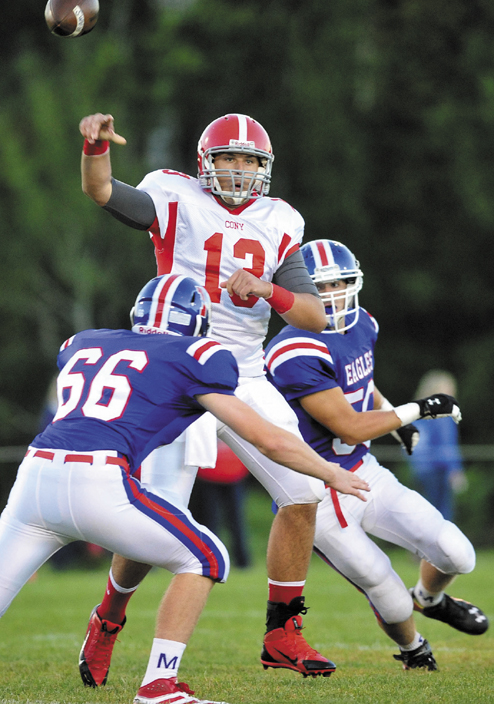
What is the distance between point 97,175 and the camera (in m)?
3.76

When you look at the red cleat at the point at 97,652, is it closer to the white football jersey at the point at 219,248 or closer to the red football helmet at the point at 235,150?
the white football jersey at the point at 219,248

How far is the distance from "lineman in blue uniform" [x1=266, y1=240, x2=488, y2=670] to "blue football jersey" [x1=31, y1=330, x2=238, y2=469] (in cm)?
100

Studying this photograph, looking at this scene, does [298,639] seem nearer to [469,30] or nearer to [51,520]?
[51,520]

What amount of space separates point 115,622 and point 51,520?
3.61ft

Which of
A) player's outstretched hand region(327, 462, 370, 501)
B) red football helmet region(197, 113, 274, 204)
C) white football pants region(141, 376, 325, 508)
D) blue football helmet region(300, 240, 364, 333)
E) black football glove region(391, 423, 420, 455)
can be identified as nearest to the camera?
player's outstretched hand region(327, 462, 370, 501)

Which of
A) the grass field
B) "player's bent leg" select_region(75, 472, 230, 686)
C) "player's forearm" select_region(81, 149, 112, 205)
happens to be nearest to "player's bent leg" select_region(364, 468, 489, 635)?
the grass field

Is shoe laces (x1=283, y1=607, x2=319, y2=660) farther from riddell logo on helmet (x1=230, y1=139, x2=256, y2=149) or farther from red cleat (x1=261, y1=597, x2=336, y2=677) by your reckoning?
riddell logo on helmet (x1=230, y1=139, x2=256, y2=149)

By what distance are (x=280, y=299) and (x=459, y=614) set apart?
5.86ft

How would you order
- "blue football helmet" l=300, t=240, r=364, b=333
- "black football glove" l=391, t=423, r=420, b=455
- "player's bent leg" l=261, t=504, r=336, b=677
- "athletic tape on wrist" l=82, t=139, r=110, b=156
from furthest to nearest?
"black football glove" l=391, t=423, r=420, b=455 < "blue football helmet" l=300, t=240, r=364, b=333 < "player's bent leg" l=261, t=504, r=336, b=677 < "athletic tape on wrist" l=82, t=139, r=110, b=156

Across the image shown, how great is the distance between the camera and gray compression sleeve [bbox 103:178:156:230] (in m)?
3.92

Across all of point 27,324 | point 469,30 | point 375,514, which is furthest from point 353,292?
point 469,30

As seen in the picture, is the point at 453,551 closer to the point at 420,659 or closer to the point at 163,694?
the point at 420,659

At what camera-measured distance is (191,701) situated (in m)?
3.12

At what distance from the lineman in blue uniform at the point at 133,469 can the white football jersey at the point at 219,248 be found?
31.8 inches
